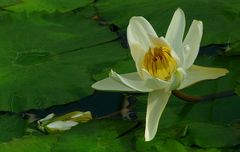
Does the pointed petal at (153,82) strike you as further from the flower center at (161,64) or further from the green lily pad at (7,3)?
the green lily pad at (7,3)

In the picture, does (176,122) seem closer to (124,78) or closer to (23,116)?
(124,78)

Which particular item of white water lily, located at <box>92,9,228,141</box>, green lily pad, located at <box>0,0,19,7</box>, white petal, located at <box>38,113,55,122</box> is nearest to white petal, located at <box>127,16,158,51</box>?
white water lily, located at <box>92,9,228,141</box>

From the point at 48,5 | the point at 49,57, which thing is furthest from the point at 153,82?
the point at 48,5

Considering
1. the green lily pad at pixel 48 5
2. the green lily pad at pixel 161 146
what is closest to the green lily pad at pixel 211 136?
the green lily pad at pixel 161 146

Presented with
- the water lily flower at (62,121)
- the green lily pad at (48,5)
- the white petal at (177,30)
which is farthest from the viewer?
the green lily pad at (48,5)

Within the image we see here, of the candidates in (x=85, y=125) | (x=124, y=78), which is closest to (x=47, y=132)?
(x=85, y=125)
